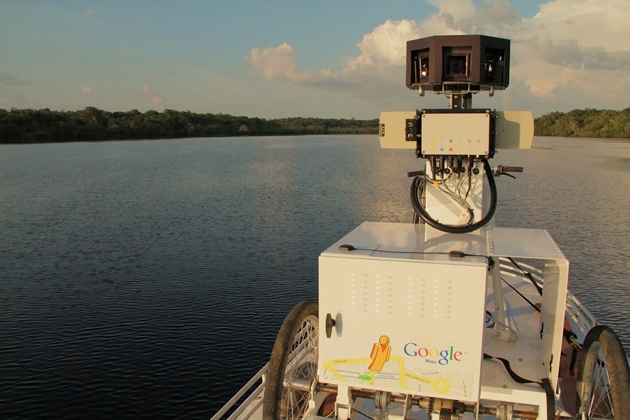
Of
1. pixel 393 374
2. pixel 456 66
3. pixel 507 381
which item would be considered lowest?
pixel 507 381

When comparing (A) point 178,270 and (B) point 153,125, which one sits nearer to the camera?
(A) point 178,270

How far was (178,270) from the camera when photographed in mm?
19469

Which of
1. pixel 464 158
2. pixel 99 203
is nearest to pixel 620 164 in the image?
pixel 99 203

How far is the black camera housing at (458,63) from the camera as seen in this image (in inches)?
271

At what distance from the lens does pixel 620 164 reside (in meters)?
53.8

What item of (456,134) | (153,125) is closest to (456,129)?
(456,134)

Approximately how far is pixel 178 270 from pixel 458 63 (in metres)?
14.7

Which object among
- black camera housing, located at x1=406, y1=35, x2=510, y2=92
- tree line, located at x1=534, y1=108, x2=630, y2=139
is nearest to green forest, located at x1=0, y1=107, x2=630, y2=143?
tree line, located at x1=534, y1=108, x2=630, y2=139

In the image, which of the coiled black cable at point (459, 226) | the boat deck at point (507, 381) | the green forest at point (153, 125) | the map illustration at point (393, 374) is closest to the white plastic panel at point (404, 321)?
the map illustration at point (393, 374)

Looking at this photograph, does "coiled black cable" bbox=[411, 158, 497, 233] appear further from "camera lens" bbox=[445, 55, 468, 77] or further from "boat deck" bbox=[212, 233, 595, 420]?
"camera lens" bbox=[445, 55, 468, 77]

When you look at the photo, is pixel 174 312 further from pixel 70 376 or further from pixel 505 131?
pixel 505 131

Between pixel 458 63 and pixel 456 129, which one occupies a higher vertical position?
pixel 458 63

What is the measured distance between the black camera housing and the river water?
321 inches

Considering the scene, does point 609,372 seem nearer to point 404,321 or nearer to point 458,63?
point 404,321
